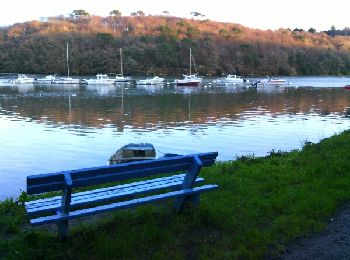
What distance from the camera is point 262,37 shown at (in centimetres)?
18138

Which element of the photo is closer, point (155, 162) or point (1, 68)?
point (155, 162)

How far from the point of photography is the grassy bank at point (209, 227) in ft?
16.6

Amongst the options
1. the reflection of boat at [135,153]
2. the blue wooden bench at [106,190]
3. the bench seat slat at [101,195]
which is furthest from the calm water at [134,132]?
the blue wooden bench at [106,190]

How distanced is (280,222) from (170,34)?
6438 inches

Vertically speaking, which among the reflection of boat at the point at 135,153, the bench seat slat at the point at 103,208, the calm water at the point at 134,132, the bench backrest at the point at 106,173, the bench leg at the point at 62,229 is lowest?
the calm water at the point at 134,132

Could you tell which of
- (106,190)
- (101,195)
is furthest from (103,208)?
(106,190)

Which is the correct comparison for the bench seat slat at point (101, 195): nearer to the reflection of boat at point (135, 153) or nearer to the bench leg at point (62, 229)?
the bench leg at point (62, 229)

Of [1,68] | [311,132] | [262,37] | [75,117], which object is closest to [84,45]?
[1,68]

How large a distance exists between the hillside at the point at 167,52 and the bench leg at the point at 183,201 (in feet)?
450

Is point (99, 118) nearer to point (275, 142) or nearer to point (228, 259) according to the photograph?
point (275, 142)

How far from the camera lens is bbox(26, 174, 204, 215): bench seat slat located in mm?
5441

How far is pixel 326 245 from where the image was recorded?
5352 millimetres

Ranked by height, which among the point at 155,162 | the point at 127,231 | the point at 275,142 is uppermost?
the point at 155,162

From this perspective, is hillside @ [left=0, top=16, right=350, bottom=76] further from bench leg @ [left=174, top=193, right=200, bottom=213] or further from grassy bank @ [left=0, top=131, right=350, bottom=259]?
bench leg @ [left=174, top=193, right=200, bottom=213]
